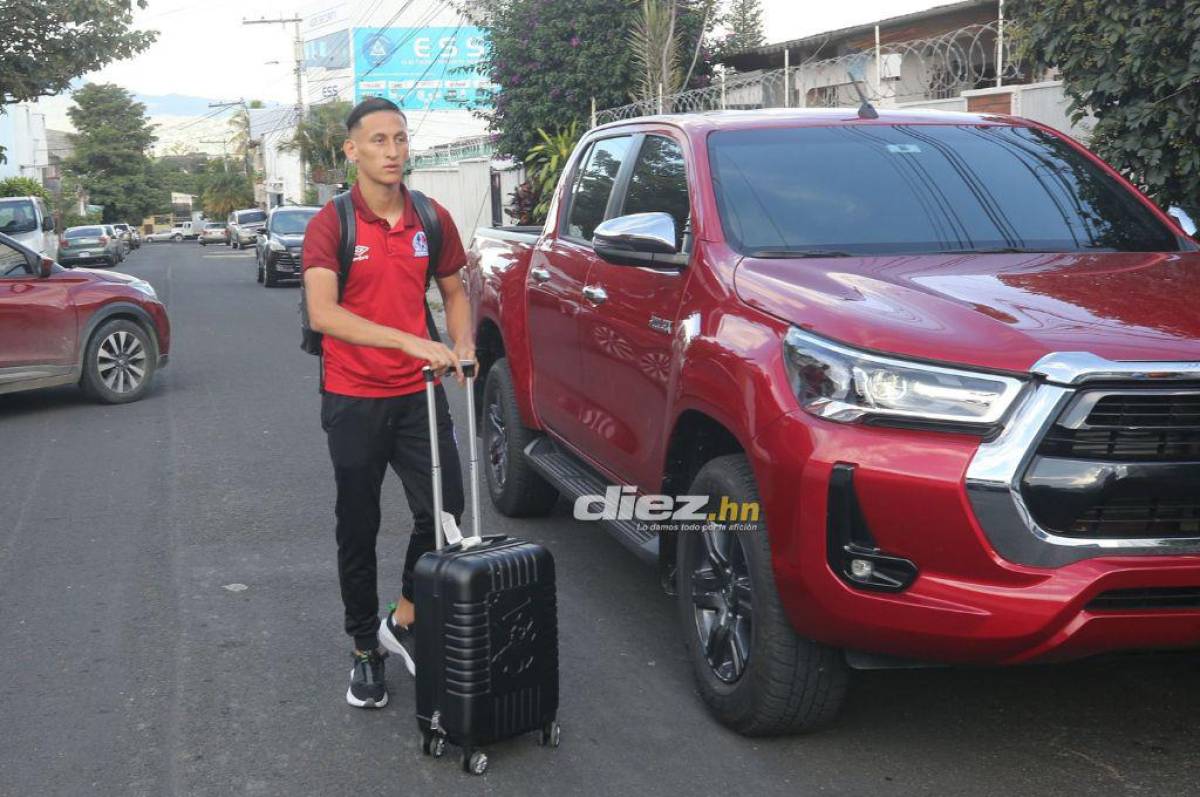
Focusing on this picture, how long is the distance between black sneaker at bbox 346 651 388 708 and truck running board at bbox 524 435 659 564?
1.01m

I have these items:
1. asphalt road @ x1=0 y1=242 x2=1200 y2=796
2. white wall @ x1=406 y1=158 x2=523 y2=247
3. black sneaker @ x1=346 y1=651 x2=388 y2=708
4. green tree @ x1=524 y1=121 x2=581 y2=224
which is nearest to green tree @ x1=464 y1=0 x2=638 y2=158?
green tree @ x1=524 y1=121 x2=581 y2=224

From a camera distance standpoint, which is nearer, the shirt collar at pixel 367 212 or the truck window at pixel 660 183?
the shirt collar at pixel 367 212

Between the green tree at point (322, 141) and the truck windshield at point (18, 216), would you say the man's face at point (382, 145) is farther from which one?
the green tree at point (322, 141)

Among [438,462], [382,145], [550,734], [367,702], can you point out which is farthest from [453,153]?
[550,734]

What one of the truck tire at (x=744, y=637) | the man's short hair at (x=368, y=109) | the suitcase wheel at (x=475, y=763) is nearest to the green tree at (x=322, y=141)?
the man's short hair at (x=368, y=109)

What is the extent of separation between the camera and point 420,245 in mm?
4516

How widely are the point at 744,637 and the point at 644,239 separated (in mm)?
1388

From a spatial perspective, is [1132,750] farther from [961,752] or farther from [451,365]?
[451,365]

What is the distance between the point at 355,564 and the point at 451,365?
87 centimetres

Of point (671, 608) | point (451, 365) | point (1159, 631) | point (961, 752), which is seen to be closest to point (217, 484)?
point (671, 608)

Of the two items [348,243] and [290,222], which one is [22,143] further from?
[348,243]

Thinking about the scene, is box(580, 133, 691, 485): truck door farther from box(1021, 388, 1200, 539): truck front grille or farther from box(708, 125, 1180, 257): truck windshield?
box(1021, 388, 1200, 539): truck front grille

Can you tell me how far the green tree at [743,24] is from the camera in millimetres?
20950

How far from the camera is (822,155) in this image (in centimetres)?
504
